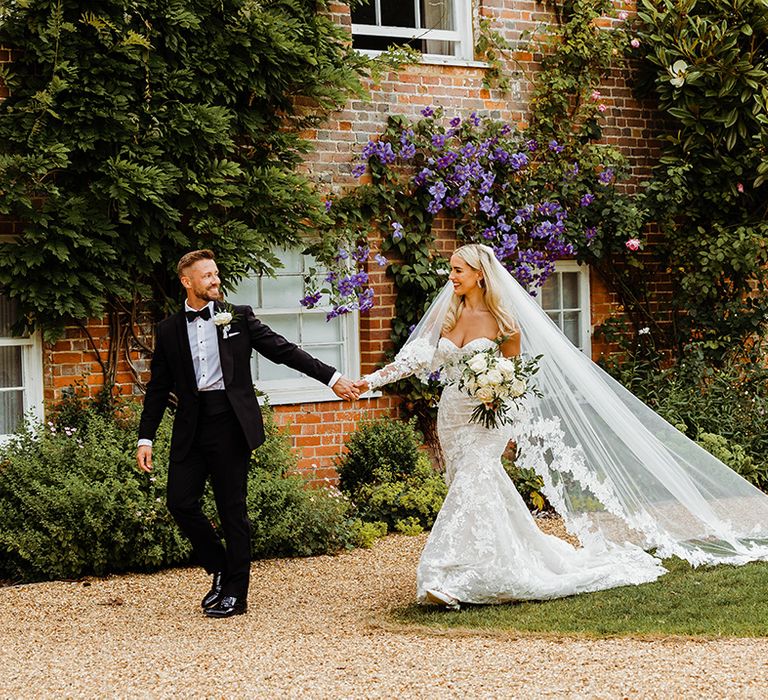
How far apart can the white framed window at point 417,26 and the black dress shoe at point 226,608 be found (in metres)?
5.61

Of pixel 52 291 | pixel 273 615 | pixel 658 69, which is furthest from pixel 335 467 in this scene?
pixel 658 69

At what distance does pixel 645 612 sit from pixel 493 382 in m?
1.43

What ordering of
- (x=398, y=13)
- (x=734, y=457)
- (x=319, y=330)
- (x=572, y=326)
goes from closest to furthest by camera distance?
(x=734, y=457)
(x=319, y=330)
(x=398, y=13)
(x=572, y=326)

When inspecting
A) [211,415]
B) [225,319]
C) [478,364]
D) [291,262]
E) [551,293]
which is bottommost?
[211,415]

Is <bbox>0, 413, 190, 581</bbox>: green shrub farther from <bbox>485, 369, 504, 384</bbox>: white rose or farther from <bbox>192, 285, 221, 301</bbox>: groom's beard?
<bbox>485, 369, 504, 384</bbox>: white rose

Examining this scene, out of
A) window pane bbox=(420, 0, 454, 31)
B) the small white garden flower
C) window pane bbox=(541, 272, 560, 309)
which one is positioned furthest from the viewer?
window pane bbox=(541, 272, 560, 309)

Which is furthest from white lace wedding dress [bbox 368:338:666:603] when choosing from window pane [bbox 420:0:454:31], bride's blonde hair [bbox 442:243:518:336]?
window pane [bbox 420:0:454:31]

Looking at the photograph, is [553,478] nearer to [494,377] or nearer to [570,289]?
[494,377]

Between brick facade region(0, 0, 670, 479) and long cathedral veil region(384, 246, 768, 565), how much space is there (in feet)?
9.28

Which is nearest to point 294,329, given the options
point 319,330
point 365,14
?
point 319,330

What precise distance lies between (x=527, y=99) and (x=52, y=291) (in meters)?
4.87

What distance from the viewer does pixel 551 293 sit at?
37.1 feet

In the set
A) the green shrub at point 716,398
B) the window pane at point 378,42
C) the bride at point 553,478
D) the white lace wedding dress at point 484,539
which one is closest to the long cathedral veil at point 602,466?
the bride at point 553,478

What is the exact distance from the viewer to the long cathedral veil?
283 inches
